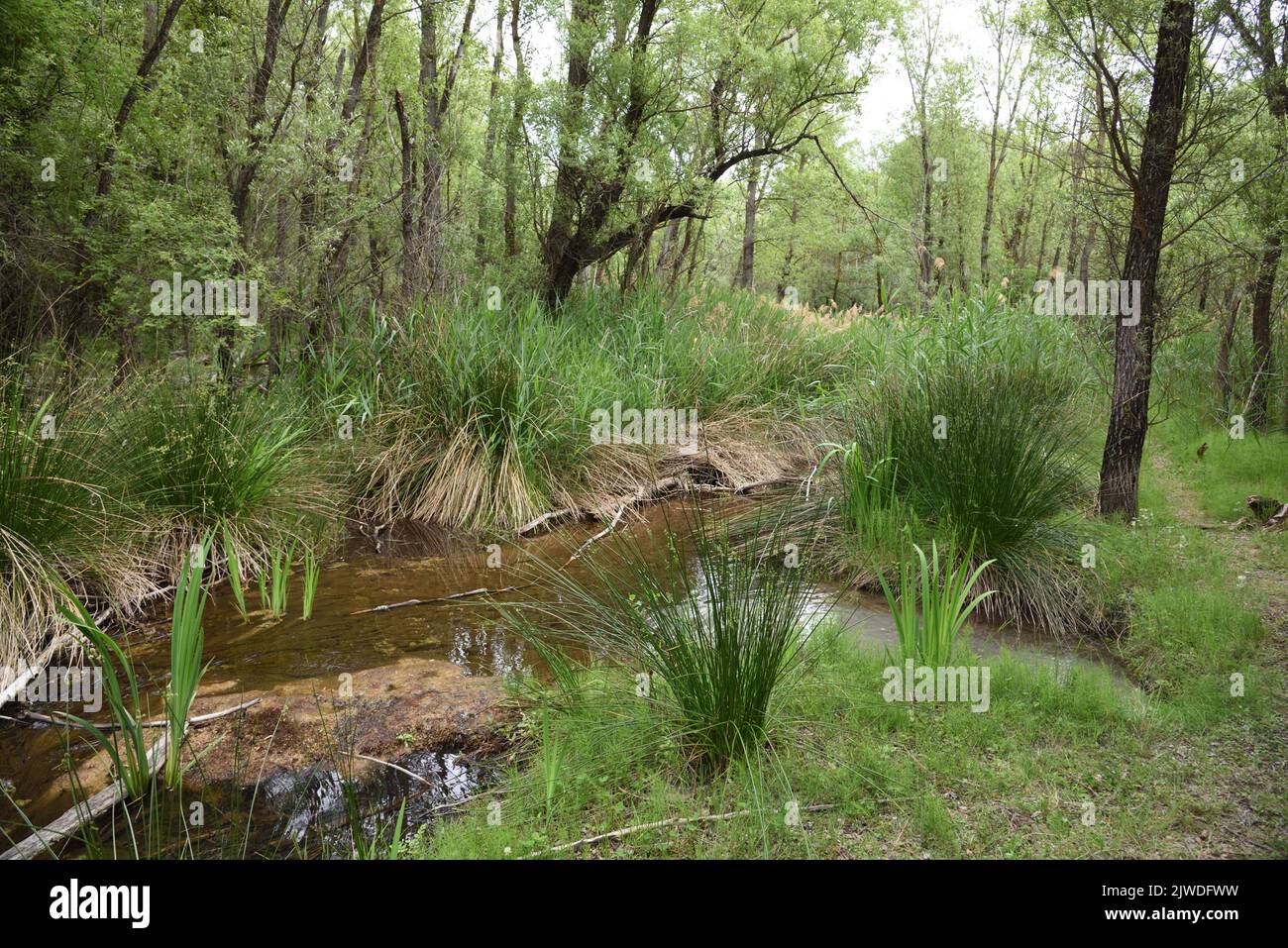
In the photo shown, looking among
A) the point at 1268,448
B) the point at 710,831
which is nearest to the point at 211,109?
the point at 710,831

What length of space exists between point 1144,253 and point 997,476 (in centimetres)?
180

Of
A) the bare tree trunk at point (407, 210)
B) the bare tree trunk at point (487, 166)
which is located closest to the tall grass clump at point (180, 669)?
the bare tree trunk at point (407, 210)

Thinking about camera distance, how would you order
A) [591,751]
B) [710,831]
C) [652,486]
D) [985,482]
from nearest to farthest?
1. [710,831]
2. [591,751]
3. [985,482]
4. [652,486]

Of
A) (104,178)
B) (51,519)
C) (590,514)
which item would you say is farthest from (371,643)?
(104,178)

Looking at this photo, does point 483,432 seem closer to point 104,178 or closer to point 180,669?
point 104,178

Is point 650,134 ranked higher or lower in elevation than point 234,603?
higher

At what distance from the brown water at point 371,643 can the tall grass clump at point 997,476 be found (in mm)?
341

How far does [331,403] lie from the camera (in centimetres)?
644

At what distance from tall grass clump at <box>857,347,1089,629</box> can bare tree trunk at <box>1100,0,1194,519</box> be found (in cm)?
26

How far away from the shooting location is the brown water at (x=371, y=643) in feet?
9.07
